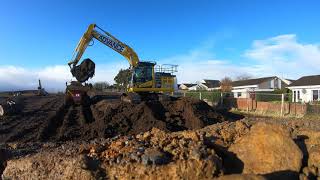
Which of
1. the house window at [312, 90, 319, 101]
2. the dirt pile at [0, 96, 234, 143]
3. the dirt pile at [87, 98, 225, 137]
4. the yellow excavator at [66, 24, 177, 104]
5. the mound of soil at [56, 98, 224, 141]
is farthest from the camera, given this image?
the house window at [312, 90, 319, 101]

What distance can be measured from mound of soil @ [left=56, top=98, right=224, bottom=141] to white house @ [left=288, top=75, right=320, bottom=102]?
18633 mm

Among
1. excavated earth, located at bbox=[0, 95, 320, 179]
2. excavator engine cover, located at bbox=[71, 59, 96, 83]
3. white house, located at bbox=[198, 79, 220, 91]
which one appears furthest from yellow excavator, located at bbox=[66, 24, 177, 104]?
white house, located at bbox=[198, 79, 220, 91]

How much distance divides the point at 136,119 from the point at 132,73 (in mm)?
6442

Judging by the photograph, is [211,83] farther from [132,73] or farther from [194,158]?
[194,158]

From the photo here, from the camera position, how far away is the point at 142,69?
26.5 metres

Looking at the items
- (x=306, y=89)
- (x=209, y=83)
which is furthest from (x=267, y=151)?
(x=209, y=83)

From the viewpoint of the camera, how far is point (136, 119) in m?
20.5

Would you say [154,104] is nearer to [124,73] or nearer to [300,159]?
[124,73]

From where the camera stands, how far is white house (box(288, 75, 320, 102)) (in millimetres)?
40156

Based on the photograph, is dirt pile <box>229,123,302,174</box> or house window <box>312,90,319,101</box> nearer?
dirt pile <box>229,123,302,174</box>

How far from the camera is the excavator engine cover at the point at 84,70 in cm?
2633

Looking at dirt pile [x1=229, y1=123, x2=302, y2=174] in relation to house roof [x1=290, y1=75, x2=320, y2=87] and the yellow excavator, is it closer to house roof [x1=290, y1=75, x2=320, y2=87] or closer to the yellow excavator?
the yellow excavator

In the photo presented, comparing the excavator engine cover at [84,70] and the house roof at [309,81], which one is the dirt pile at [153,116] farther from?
the house roof at [309,81]

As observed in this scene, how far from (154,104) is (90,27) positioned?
6.36 meters
